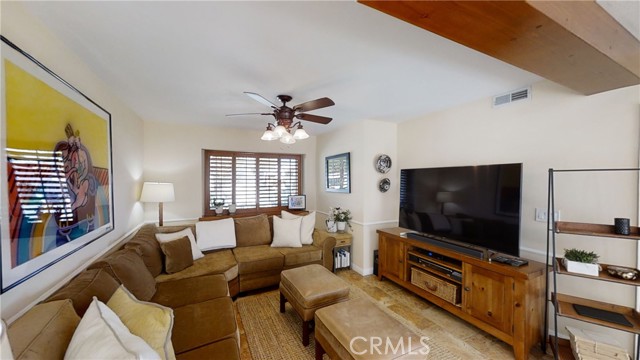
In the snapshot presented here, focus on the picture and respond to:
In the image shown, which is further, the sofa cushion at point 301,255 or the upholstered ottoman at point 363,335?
the sofa cushion at point 301,255

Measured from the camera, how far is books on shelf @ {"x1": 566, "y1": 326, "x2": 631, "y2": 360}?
1631 millimetres

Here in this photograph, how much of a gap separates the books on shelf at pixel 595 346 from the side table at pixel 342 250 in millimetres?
Result: 2420

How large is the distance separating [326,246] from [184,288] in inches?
71.2

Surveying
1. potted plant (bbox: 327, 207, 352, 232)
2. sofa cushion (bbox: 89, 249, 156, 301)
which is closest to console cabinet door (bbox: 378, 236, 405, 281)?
potted plant (bbox: 327, 207, 352, 232)

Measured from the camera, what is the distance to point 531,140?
2.25 metres

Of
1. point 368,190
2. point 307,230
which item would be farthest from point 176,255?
point 368,190

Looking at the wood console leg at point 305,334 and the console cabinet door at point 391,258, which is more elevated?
the console cabinet door at point 391,258

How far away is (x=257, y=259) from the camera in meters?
2.87

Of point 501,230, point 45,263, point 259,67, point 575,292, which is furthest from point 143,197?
point 575,292

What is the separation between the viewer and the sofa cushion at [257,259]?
2805 millimetres

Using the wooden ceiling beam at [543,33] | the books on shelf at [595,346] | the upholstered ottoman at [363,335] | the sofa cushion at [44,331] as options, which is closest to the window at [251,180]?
the upholstered ottoman at [363,335]

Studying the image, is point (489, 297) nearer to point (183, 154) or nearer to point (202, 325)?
point (202, 325)

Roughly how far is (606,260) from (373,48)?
2499mm

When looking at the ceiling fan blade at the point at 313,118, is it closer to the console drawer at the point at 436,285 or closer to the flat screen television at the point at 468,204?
the flat screen television at the point at 468,204
